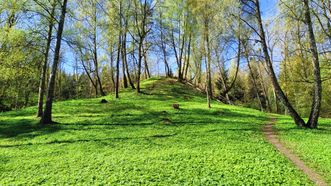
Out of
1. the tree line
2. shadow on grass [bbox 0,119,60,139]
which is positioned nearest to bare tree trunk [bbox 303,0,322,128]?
the tree line

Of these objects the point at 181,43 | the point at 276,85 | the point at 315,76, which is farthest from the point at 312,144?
the point at 181,43

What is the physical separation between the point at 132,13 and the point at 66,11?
1357 centimetres

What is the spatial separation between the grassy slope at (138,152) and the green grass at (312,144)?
914mm

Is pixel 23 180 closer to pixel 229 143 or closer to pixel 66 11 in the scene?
pixel 229 143

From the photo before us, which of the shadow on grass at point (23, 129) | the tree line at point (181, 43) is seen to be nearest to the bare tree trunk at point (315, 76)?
the tree line at point (181, 43)

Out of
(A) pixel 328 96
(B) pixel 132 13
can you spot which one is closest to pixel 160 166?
(B) pixel 132 13

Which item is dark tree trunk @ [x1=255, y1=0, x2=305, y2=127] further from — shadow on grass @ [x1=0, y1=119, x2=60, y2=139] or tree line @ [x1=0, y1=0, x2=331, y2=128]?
shadow on grass @ [x1=0, y1=119, x2=60, y2=139]

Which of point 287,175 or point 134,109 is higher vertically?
point 134,109

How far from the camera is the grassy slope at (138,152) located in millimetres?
7848

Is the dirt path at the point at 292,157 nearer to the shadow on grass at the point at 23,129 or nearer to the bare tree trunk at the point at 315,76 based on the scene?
the bare tree trunk at the point at 315,76

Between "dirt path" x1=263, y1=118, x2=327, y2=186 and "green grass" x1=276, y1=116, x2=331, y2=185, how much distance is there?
198 millimetres

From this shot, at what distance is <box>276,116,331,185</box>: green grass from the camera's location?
28.7ft

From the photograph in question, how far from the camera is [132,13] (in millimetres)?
28875

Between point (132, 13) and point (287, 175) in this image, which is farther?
point (132, 13)
